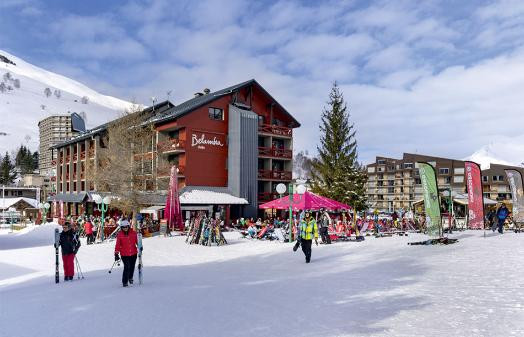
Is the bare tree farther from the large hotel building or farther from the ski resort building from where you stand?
the large hotel building

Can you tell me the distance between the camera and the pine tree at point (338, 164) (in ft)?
138

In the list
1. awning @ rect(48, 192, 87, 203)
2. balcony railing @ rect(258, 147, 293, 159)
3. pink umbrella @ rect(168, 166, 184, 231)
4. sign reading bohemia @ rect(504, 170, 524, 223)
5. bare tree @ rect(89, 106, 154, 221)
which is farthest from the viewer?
awning @ rect(48, 192, 87, 203)

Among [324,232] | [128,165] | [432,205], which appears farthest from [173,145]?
[432,205]

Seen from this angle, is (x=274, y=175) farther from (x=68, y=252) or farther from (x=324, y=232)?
(x=68, y=252)

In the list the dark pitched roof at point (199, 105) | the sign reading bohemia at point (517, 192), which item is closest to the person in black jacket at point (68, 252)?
the sign reading bohemia at point (517, 192)

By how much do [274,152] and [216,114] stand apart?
6950 millimetres

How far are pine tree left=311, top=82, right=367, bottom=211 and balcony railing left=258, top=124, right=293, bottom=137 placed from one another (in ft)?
14.0

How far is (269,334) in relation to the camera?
646cm

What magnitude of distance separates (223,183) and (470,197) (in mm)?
22323

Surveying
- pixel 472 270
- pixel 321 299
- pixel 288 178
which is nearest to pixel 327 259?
pixel 472 270

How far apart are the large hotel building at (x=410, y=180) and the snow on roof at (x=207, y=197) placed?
53.4 metres

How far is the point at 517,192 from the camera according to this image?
970 inches

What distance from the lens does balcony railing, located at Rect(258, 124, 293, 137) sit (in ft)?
139

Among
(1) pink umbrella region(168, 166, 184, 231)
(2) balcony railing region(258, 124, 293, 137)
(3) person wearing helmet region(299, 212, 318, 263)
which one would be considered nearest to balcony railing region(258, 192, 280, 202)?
(2) balcony railing region(258, 124, 293, 137)
